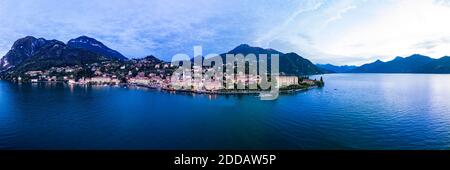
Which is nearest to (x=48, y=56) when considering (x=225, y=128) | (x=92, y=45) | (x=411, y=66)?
(x=92, y=45)

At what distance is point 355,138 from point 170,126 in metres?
4.88

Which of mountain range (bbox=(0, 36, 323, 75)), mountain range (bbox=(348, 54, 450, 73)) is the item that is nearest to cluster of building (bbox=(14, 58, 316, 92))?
mountain range (bbox=(0, 36, 323, 75))

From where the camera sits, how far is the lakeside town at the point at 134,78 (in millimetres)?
20594

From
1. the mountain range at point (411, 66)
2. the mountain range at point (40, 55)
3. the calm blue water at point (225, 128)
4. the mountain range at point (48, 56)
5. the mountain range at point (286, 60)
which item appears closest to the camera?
the calm blue water at point (225, 128)

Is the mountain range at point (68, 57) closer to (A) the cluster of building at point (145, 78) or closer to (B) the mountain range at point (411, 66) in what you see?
(B) the mountain range at point (411, 66)

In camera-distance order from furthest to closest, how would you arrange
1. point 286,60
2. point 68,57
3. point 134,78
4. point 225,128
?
point 286,60
point 68,57
point 134,78
point 225,128

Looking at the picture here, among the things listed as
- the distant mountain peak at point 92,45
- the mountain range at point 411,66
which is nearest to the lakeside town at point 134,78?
the distant mountain peak at point 92,45

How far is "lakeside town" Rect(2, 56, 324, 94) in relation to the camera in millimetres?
20594

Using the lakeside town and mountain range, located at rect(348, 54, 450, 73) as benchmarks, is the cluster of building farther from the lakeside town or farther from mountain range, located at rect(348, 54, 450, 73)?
mountain range, located at rect(348, 54, 450, 73)

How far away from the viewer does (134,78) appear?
3012 cm

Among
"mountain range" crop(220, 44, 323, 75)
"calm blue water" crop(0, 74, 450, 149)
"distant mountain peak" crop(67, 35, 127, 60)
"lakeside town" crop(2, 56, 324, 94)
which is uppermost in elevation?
"distant mountain peak" crop(67, 35, 127, 60)

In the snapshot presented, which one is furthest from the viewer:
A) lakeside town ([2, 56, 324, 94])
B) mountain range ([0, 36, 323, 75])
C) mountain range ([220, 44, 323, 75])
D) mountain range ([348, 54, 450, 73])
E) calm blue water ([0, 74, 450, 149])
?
mountain range ([348, 54, 450, 73])

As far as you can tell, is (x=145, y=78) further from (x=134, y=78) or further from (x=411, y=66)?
(x=411, y=66)
